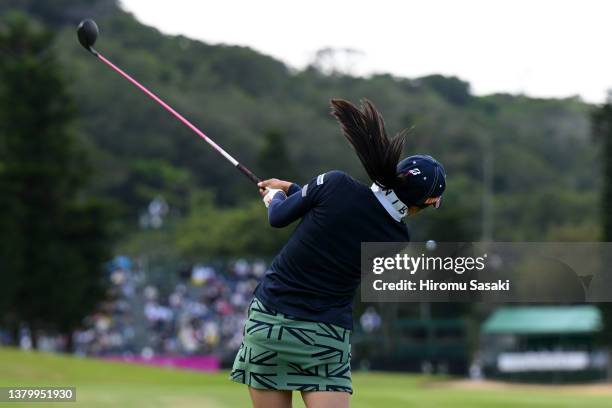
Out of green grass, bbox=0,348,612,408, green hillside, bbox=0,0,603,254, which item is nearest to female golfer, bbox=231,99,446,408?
green grass, bbox=0,348,612,408

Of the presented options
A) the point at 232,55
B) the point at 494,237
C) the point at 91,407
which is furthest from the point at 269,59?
the point at 91,407

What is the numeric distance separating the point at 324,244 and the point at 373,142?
55 centimetres

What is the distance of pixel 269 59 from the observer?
118 m

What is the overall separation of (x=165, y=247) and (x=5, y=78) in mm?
33443

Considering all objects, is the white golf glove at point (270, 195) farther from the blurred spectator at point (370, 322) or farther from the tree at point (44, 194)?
the blurred spectator at point (370, 322)

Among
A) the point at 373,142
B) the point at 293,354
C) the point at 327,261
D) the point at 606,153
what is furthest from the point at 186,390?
the point at 606,153

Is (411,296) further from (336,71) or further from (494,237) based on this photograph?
(336,71)

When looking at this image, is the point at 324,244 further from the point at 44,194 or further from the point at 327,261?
the point at 44,194

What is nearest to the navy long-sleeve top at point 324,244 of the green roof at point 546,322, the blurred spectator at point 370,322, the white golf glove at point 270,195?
the white golf glove at point 270,195

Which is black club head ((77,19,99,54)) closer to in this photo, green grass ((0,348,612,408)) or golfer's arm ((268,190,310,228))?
golfer's arm ((268,190,310,228))

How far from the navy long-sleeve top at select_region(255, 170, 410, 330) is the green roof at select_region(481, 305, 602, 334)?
45127mm

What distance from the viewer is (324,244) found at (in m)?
6.07

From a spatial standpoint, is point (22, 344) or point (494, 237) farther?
point (494, 237)

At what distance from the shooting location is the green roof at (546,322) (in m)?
51.1
